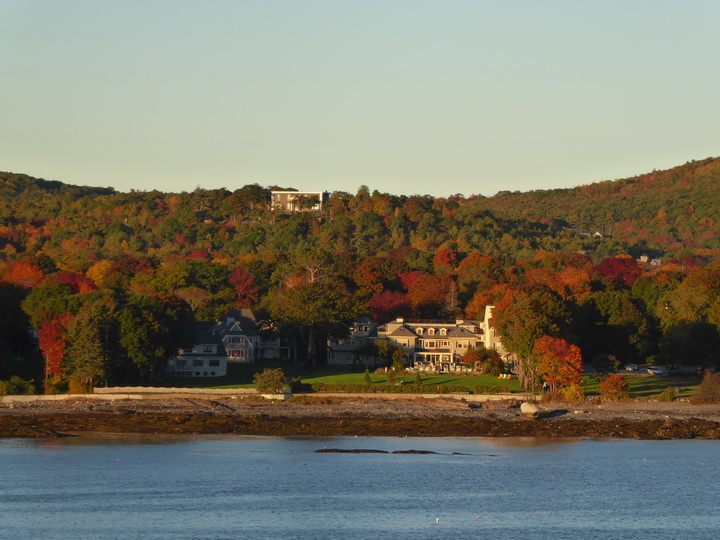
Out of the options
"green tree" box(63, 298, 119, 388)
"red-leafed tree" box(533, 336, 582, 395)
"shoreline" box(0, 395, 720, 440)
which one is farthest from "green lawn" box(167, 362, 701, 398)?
"green tree" box(63, 298, 119, 388)

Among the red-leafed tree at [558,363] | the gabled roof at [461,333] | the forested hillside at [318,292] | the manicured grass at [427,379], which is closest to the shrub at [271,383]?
the manicured grass at [427,379]

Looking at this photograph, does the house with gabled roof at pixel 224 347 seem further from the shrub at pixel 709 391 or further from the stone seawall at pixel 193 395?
the shrub at pixel 709 391

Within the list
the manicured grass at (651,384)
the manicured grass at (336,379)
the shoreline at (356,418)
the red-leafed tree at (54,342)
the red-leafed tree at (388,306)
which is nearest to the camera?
the shoreline at (356,418)

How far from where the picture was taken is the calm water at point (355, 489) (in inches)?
1517

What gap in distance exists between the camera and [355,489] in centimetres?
4553

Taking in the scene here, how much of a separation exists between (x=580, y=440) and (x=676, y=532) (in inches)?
800

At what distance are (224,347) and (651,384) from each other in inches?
1346

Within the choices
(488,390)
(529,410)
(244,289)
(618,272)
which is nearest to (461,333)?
(488,390)

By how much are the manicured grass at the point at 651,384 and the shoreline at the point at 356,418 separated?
12.4 feet

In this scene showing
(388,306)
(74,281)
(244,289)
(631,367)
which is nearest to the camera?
(631,367)

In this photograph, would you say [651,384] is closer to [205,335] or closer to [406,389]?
[406,389]

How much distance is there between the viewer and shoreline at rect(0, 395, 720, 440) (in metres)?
60.6

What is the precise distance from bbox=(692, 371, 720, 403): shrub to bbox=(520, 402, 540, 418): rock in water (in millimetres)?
12910

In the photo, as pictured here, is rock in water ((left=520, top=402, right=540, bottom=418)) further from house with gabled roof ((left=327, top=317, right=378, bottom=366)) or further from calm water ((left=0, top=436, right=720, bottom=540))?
house with gabled roof ((left=327, top=317, right=378, bottom=366))
